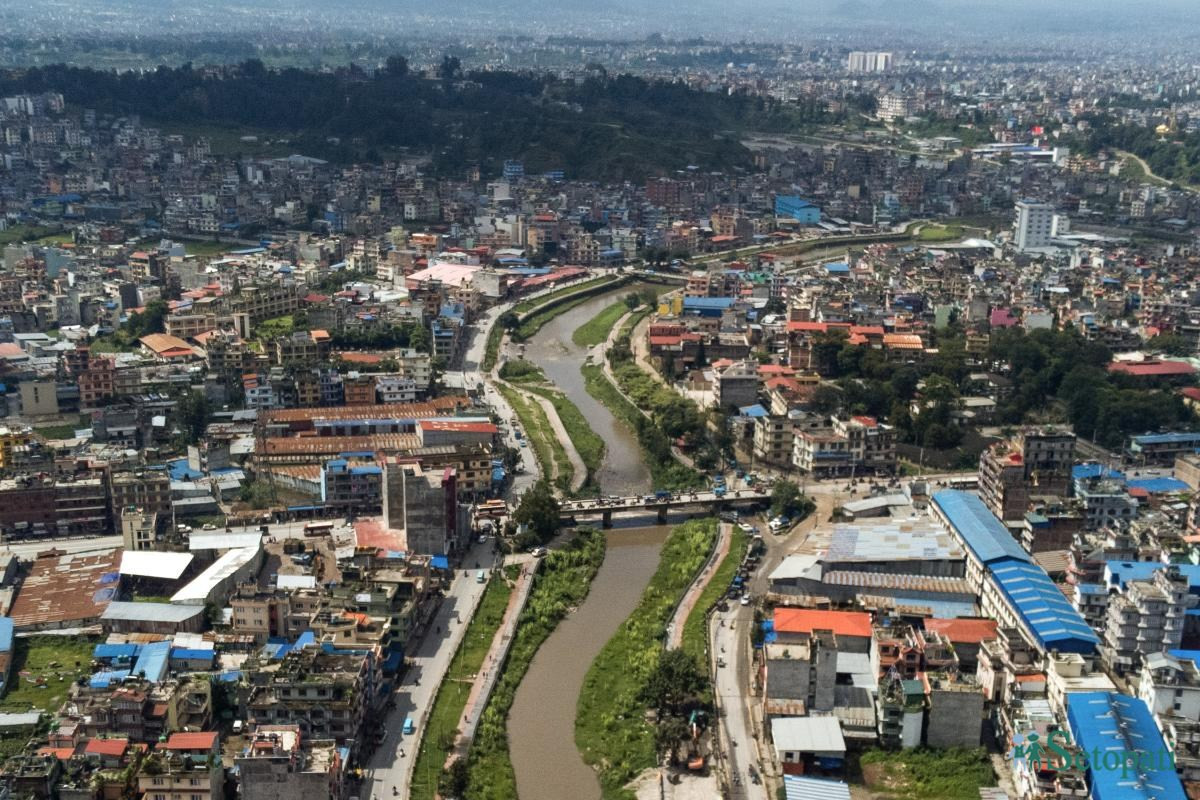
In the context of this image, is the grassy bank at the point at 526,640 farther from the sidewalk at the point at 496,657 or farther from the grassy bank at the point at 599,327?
the grassy bank at the point at 599,327

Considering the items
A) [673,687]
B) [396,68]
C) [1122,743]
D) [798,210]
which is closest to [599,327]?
[798,210]

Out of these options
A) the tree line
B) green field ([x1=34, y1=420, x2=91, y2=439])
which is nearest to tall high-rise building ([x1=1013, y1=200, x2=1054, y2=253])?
the tree line

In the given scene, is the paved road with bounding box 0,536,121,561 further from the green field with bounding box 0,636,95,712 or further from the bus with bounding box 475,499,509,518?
the bus with bounding box 475,499,509,518

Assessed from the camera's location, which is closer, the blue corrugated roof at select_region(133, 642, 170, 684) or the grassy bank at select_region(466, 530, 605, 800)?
the grassy bank at select_region(466, 530, 605, 800)

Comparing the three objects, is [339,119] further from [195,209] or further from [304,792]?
[304,792]

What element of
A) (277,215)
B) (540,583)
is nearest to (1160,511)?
(540,583)

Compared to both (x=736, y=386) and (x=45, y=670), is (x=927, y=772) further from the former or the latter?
(x=736, y=386)

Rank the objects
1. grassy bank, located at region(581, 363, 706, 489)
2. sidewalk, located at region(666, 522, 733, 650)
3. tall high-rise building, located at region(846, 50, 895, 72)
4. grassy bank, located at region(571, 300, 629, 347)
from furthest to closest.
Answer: tall high-rise building, located at region(846, 50, 895, 72), grassy bank, located at region(571, 300, 629, 347), grassy bank, located at region(581, 363, 706, 489), sidewalk, located at region(666, 522, 733, 650)

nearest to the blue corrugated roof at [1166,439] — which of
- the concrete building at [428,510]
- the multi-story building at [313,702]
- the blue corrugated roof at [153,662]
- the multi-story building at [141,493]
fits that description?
the concrete building at [428,510]
